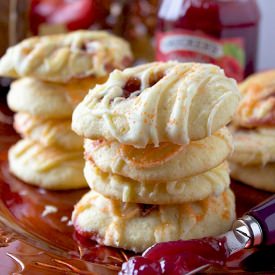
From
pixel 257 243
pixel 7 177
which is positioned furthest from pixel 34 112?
pixel 257 243

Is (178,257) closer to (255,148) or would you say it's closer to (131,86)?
(131,86)

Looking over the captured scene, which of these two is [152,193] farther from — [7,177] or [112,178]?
[7,177]

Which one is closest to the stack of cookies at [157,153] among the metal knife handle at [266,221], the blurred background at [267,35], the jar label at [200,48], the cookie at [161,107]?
the cookie at [161,107]

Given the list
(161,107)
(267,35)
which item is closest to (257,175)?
(161,107)

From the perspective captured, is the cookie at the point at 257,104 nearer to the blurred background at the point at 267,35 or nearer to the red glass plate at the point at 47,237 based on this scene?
the red glass plate at the point at 47,237

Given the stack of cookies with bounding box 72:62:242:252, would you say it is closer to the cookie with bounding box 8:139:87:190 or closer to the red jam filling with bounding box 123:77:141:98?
the red jam filling with bounding box 123:77:141:98
